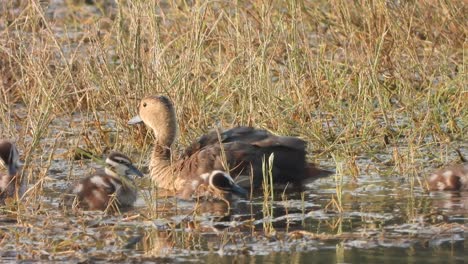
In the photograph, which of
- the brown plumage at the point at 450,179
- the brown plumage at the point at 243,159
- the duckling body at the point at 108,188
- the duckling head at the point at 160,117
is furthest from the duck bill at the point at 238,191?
the duckling head at the point at 160,117

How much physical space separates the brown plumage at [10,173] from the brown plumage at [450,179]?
8.51ft

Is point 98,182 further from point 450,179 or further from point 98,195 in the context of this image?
point 450,179

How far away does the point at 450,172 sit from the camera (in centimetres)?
858

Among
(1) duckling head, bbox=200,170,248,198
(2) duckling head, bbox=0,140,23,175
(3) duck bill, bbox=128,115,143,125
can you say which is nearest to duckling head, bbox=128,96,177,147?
(3) duck bill, bbox=128,115,143,125

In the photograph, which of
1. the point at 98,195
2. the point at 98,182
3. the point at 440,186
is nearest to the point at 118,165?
the point at 98,182

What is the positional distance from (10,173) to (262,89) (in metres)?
2.18

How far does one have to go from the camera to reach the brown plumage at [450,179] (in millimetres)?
8508

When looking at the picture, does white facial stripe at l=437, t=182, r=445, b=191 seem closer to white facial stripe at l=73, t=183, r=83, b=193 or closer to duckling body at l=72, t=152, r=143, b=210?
duckling body at l=72, t=152, r=143, b=210

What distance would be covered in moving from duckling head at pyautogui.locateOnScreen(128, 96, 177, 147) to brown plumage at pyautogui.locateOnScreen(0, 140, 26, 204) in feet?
3.99

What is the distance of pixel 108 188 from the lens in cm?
852

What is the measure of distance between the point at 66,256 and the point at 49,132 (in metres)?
3.99

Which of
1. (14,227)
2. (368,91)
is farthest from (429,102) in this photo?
(14,227)

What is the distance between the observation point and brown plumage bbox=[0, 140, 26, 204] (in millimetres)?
8547

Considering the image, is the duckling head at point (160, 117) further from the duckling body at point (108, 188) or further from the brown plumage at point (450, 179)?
the brown plumage at point (450, 179)
